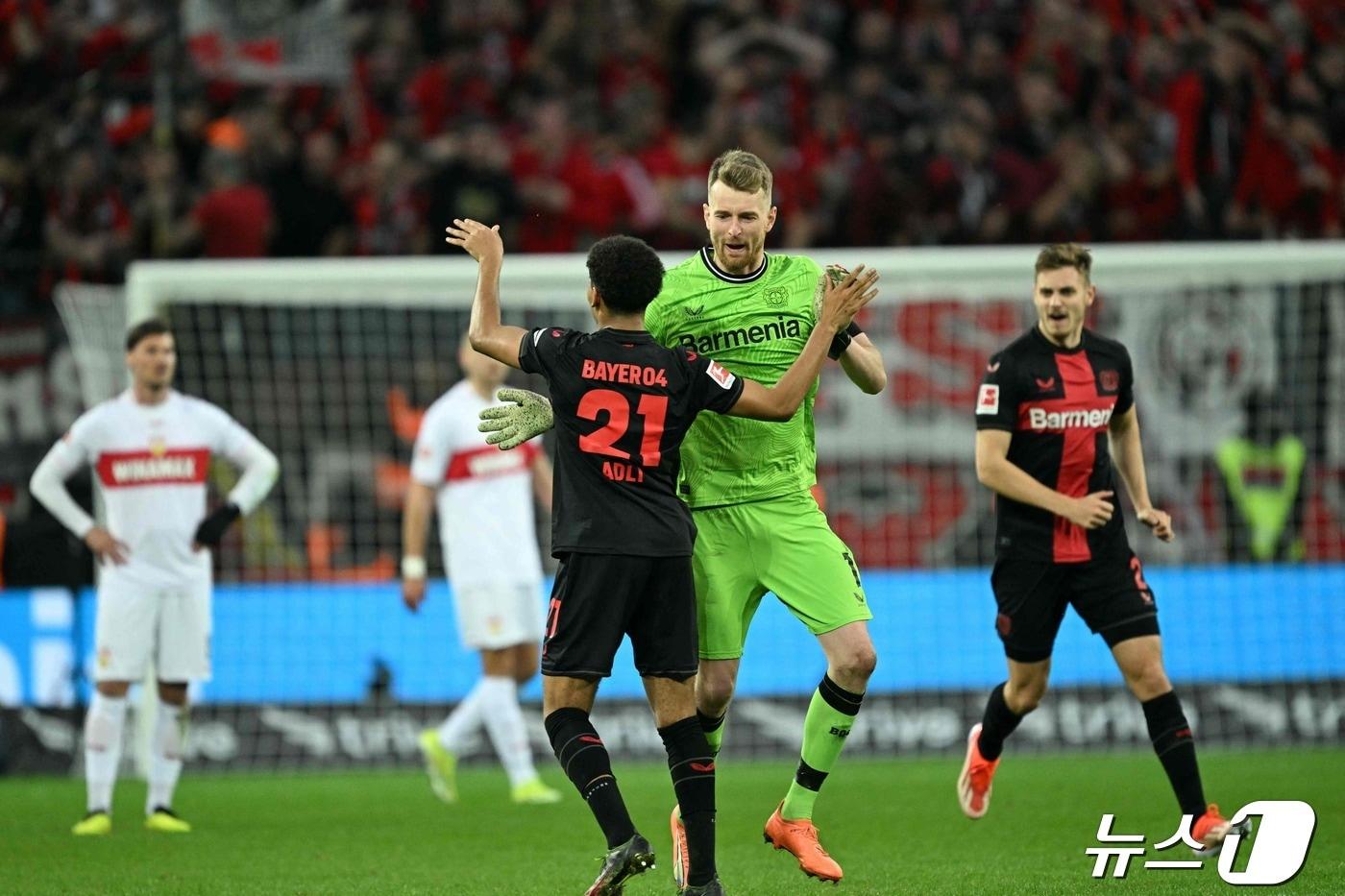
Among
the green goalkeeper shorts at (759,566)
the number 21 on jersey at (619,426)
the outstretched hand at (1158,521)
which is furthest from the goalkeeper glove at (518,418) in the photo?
the outstretched hand at (1158,521)

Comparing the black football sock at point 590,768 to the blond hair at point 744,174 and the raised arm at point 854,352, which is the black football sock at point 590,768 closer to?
the raised arm at point 854,352

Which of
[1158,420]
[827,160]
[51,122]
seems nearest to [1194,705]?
[1158,420]

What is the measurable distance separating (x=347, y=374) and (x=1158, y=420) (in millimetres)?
5244

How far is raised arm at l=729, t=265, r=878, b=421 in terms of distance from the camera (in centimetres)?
557

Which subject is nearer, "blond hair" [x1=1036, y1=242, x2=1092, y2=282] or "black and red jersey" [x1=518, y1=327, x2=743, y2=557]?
"black and red jersey" [x1=518, y1=327, x2=743, y2=557]

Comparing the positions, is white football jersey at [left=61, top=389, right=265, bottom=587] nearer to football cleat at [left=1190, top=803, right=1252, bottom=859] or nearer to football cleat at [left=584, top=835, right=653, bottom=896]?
football cleat at [left=584, top=835, right=653, bottom=896]

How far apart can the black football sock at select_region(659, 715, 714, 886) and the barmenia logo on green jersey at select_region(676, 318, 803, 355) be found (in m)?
1.33

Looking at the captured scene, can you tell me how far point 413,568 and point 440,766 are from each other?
1048mm

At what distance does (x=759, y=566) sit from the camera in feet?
20.5

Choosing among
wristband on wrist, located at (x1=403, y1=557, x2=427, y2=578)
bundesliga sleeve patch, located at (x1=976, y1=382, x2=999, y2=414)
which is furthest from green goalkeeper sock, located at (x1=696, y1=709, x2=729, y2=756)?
wristband on wrist, located at (x1=403, y1=557, x2=427, y2=578)

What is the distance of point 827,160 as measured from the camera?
14.4m

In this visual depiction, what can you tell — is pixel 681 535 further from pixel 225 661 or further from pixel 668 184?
pixel 668 184

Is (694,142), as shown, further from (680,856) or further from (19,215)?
(680,856)

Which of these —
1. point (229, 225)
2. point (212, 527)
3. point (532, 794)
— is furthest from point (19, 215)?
point (532, 794)
